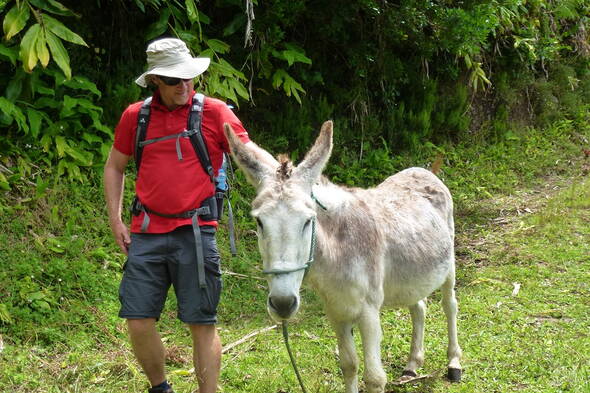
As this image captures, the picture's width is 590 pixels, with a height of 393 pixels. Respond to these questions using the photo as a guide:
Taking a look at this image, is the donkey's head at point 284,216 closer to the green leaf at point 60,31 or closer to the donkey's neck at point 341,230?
the donkey's neck at point 341,230

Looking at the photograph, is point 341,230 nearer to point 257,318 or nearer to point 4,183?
point 257,318

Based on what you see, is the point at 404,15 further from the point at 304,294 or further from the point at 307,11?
the point at 304,294

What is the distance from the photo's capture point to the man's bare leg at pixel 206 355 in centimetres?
389

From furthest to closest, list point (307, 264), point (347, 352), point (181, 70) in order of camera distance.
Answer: point (347, 352), point (181, 70), point (307, 264)

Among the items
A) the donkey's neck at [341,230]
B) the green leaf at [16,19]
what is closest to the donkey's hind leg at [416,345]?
the donkey's neck at [341,230]

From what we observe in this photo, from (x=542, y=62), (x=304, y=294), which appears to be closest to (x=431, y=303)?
(x=304, y=294)

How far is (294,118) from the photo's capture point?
878 centimetres

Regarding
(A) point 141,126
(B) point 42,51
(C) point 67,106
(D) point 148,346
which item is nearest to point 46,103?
(C) point 67,106

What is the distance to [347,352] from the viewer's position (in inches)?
171

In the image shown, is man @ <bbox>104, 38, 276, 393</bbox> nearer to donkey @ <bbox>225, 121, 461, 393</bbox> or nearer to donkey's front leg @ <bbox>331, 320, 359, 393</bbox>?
donkey @ <bbox>225, 121, 461, 393</bbox>

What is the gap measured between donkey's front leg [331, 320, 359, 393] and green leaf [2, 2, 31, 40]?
368 cm

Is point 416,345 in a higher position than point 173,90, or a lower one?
lower

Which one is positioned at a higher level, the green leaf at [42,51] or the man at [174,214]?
the green leaf at [42,51]

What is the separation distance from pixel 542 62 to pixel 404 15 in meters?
4.29
